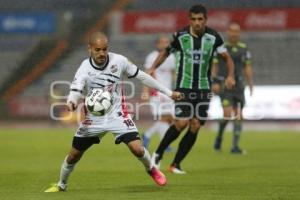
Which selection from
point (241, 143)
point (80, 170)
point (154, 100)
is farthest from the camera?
point (241, 143)

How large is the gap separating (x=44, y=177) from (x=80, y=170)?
996 millimetres

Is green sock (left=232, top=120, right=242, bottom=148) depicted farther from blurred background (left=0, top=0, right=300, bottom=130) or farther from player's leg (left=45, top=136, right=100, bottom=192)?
blurred background (left=0, top=0, right=300, bottom=130)

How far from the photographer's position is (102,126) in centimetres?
789

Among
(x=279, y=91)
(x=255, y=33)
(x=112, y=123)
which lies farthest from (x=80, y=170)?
(x=255, y=33)

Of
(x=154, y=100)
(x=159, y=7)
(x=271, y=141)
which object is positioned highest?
(x=159, y=7)

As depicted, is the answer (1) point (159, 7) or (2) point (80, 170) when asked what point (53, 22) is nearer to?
(1) point (159, 7)

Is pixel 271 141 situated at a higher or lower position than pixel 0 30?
lower

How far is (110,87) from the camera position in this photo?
7934 mm

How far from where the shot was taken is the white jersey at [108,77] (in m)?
7.84

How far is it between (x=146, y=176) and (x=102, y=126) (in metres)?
2.06

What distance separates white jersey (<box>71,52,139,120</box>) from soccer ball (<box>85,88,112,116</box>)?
0.49 feet

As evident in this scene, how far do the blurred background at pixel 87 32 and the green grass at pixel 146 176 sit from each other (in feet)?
36.3

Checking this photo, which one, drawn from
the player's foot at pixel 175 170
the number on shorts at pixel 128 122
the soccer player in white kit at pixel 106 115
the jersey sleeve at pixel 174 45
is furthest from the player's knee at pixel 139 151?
the jersey sleeve at pixel 174 45

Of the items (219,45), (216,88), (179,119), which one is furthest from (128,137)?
(216,88)
